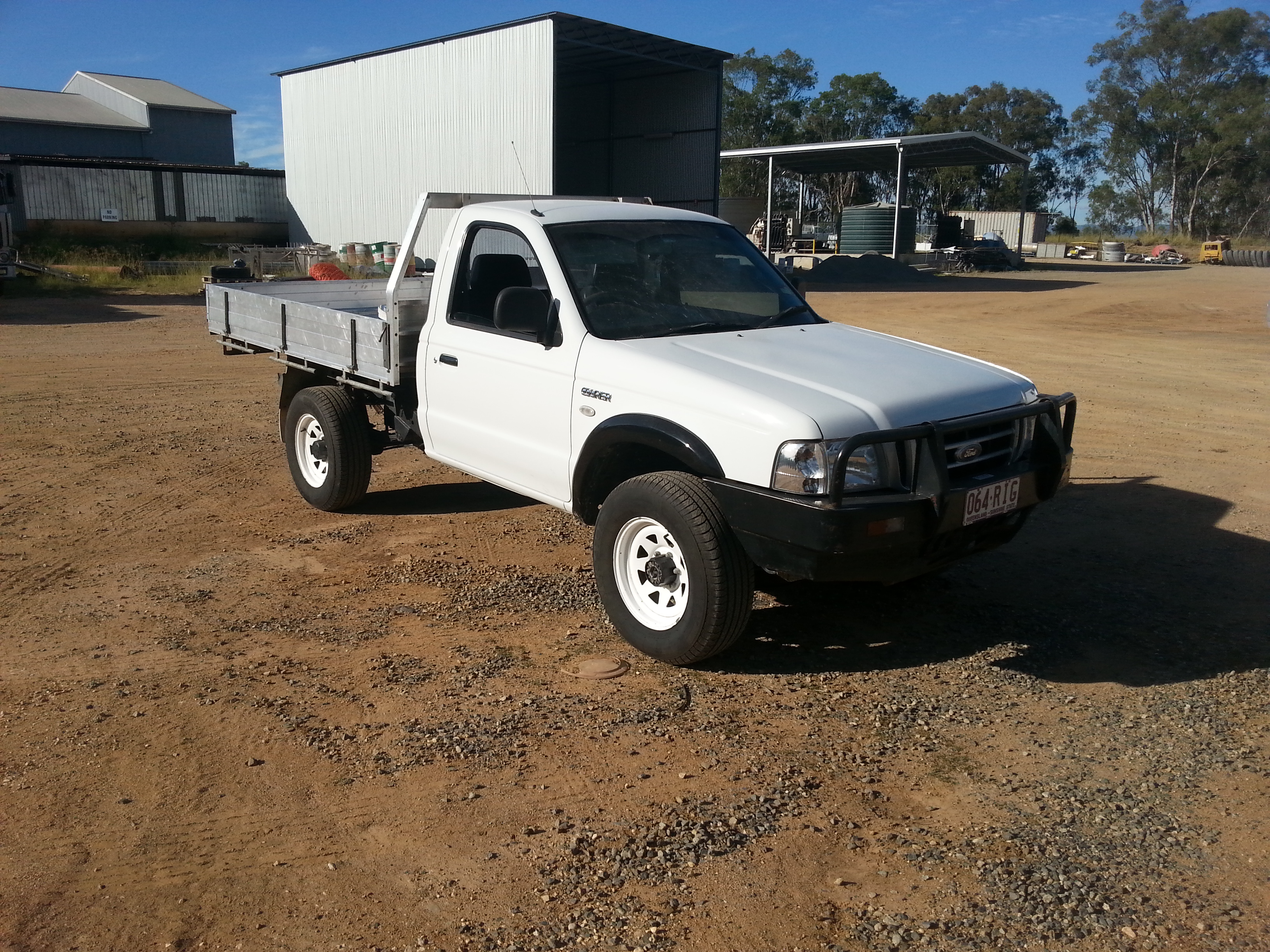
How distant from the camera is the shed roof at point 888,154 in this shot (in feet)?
121

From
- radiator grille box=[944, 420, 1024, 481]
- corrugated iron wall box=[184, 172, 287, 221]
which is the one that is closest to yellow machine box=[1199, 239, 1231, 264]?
corrugated iron wall box=[184, 172, 287, 221]

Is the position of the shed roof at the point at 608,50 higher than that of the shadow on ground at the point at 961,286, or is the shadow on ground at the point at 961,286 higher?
the shed roof at the point at 608,50

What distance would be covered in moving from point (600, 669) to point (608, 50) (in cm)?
2403

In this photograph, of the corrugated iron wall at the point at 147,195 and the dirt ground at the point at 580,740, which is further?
the corrugated iron wall at the point at 147,195

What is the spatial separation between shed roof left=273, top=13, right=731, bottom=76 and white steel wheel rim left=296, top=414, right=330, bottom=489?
64.5 feet

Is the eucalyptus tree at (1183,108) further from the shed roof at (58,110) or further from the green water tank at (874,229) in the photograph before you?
the shed roof at (58,110)

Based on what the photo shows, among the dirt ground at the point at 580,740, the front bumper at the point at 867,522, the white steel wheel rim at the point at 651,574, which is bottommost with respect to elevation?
the dirt ground at the point at 580,740

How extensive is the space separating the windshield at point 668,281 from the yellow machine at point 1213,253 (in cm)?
5363

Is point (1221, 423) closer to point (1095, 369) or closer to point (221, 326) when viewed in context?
point (1095, 369)

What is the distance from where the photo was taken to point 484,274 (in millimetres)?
6066

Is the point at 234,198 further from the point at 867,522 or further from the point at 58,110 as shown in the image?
the point at 867,522

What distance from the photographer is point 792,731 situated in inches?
170

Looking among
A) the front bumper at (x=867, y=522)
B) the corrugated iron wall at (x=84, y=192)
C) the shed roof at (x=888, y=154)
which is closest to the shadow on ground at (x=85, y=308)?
the corrugated iron wall at (x=84, y=192)

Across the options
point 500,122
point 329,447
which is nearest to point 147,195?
point 500,122
